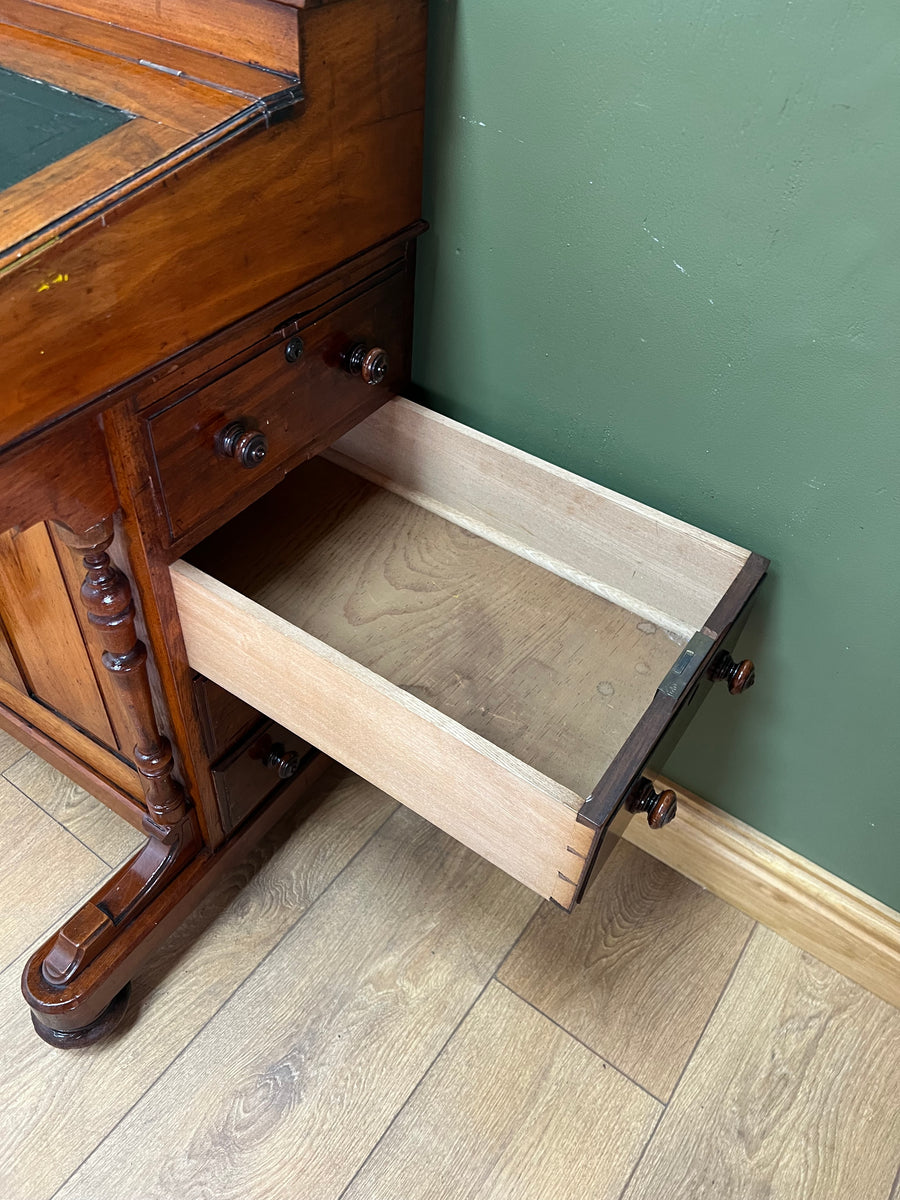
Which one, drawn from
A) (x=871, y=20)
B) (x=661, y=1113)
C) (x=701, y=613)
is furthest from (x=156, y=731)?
(x=871, y=20)

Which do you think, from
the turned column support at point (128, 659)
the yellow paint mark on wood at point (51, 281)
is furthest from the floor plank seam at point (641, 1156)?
the yellow paint mark on wood at point (51, 281)

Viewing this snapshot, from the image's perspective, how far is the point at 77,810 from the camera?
1184mm

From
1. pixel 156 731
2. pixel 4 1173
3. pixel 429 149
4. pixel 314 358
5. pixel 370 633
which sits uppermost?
pixel 429 149

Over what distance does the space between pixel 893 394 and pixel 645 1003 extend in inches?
29.5

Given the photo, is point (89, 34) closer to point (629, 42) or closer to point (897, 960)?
point (629, 42)

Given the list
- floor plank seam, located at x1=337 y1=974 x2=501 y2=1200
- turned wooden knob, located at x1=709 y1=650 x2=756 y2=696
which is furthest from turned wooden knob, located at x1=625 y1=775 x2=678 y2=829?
floor plank seam, located at x1=337 y1=974 x2=501 y2=1200

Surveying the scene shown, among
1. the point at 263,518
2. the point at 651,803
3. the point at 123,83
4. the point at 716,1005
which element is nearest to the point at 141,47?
the point at 123,83

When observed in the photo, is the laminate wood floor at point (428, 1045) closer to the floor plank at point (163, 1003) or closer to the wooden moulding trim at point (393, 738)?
the floor plank at point (163, 1003)

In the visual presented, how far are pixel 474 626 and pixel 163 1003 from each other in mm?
590

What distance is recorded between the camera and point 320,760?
119cm

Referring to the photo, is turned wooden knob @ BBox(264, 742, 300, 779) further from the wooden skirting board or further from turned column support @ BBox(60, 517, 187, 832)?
the wooden skirting board

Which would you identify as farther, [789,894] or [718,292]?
[789,894]

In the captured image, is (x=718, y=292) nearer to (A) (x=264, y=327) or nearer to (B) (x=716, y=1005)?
(A) (x=264, y=327)

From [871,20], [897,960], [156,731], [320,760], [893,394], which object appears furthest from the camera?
[320,760]
